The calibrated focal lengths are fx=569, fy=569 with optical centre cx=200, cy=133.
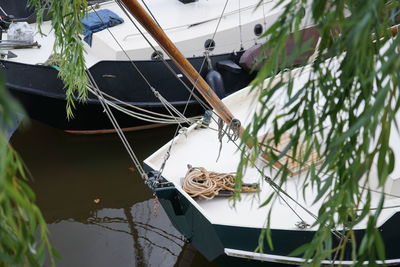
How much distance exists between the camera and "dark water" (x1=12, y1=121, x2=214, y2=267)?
23.2 ft

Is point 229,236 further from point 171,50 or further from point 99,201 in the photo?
point 99,201

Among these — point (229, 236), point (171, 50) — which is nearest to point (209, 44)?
point (171, 50)

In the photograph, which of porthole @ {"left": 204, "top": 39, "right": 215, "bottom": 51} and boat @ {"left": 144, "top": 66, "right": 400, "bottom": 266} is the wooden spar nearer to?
boat @ {"left": 144, "top": 66, "right": 400, "bottom": 266}

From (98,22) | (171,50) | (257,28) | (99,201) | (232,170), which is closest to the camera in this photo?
(171,50)

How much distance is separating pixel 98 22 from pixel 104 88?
1270mm

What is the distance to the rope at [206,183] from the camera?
5.52 metres

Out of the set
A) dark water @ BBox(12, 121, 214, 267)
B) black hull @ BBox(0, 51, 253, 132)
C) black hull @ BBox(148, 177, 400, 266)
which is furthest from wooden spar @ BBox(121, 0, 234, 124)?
black hull @ BBox(0, 51, 253, 132)

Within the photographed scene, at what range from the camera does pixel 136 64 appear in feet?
27.5

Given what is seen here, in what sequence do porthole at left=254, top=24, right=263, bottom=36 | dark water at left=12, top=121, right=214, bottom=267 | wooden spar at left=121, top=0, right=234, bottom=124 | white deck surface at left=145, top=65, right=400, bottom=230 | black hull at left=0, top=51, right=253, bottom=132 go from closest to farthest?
wooden spar at left=121, top=0, right=234, bottom=124, white deck surface at left=145, top=65, right=400, bottom=230, dark water at left=12, top=121, right=214, bottom=267, black hull at left=0, top=51, right=253, bottom=132, porthole at left=254, top=24, right=263, bottom=36

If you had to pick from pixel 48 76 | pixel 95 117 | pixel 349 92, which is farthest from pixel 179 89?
pixel 349 92

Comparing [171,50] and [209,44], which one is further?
[209,44]

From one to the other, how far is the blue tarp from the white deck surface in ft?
10.2

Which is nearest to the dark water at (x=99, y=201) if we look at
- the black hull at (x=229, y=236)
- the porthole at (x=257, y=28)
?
the black hull at (x=229, y=236)

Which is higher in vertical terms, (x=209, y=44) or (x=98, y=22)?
(x=98, y=22)
